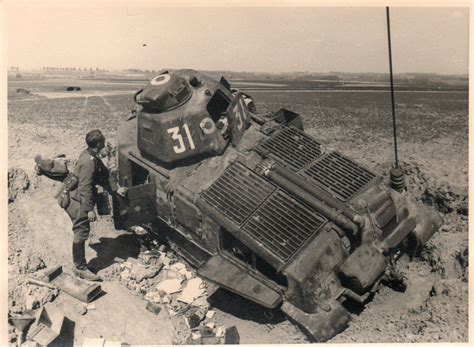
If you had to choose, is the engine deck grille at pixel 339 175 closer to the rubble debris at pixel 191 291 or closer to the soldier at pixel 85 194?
the rubble debris at pixel 191 291

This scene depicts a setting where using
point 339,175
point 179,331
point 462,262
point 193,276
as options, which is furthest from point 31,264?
→ point 462,262

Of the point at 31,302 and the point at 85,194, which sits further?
the point at 85,194

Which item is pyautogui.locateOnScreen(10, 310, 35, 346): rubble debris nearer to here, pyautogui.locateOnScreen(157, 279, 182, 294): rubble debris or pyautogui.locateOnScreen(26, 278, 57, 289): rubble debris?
pyautogui.locateOnScreen(26, 278, 57, 289): rubble debris

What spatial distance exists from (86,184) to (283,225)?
3.22 m

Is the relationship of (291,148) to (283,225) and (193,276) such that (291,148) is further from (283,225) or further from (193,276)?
(193,276)

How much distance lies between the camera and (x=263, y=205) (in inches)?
272

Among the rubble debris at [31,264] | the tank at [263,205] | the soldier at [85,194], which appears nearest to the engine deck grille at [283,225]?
the tank at [263,205]

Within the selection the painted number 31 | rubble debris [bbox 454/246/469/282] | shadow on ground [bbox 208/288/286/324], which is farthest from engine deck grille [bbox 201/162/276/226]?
rubble debris [bbox 454/246/469/282]

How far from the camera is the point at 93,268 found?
8.19 meters

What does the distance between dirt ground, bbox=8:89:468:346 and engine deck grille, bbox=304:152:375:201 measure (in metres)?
1.58

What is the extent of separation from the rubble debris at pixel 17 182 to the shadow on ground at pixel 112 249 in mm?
2207

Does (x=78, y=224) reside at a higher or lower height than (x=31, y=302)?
higher

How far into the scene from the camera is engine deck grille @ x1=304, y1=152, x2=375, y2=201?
724cm

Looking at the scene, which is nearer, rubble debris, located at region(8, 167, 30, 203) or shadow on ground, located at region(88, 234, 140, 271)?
shadow on ground, located at region(88, 234, 140, 271)
